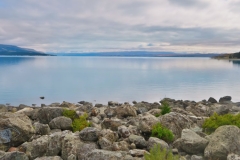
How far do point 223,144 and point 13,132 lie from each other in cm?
851

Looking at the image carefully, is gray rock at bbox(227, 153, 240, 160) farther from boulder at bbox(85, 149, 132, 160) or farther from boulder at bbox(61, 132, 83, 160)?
boulder at bbox(61, 132, 83, 160)

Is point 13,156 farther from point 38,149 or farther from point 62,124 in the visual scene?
point 62,124

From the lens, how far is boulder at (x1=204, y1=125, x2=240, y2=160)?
31.0 feet

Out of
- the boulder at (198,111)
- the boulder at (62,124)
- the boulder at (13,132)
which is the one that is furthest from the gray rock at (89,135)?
the boulder at (198,111)

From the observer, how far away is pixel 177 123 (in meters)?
13.1

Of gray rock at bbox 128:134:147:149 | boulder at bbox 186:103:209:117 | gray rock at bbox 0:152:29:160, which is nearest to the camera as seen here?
gray rock at bbox 0:152:29:160

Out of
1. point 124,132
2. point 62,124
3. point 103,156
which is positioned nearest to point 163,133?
point 124,132

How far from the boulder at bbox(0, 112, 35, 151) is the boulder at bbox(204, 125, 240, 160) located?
760 centimetres

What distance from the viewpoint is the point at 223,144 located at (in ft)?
31.5

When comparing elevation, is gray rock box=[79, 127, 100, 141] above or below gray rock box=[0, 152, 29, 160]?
above

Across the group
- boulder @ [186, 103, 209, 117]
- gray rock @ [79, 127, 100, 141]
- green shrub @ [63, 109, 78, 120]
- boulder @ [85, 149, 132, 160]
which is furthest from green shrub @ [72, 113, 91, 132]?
boulder @ [186, 103, 209, 117]

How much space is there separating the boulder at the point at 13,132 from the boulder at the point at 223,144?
760 centimetres

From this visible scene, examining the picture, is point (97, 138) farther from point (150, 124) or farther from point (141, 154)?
point (150, 124)

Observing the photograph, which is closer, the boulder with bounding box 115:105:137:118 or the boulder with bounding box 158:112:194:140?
the boulder with bounding box 158:112:194:140
